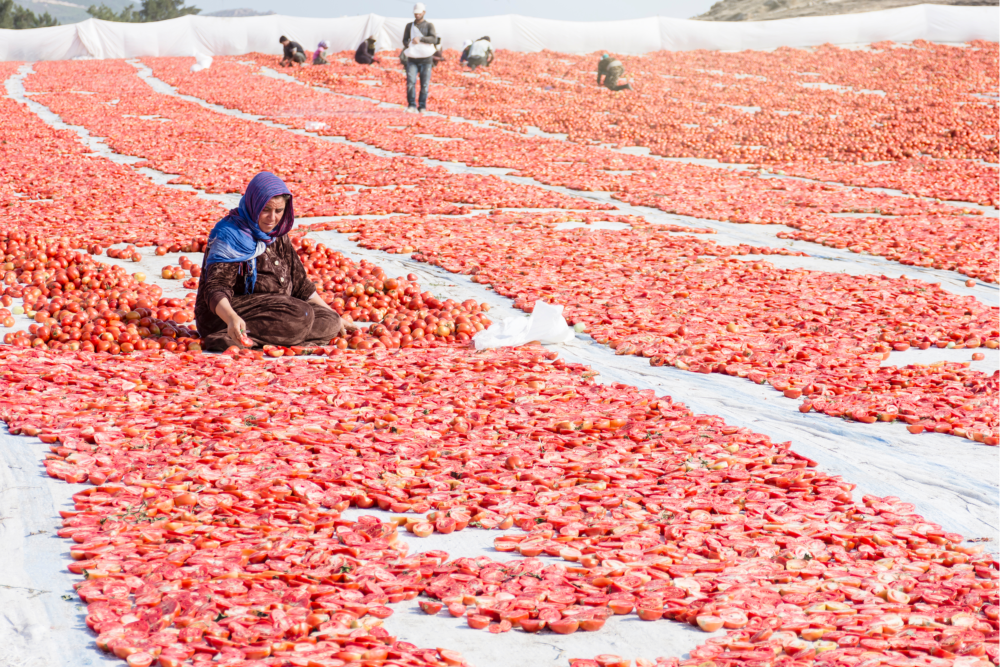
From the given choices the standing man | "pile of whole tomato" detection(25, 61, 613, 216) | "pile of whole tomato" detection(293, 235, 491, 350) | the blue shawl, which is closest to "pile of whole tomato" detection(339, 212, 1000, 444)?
"pile of whole tomato" detection(293, 235, 491, 350)

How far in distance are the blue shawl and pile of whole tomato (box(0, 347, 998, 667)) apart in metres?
0.98

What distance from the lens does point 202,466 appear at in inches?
185

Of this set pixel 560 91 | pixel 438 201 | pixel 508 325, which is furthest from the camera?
pixel 560 91

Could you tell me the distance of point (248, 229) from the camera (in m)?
6.76

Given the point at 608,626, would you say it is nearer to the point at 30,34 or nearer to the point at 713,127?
the point at 713,127

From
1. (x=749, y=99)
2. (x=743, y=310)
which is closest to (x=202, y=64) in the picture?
(x=749, y=99)

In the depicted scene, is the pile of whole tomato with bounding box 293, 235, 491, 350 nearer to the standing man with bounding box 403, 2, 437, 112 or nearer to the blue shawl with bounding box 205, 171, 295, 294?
the blue shawl with bounding box 205, 171, 295, 294

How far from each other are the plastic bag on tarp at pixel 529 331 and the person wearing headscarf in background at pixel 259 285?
1.29 meters

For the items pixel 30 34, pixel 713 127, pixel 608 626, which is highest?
pixel 30 34

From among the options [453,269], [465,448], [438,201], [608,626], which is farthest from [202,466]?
[438,201]

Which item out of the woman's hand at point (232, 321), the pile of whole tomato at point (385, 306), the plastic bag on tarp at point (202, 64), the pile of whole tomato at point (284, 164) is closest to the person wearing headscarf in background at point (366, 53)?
the plastic bag on tarp at point (202, 64)

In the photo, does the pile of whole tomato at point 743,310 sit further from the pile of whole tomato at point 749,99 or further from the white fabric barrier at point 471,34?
the white fabric barrier at point 471,34

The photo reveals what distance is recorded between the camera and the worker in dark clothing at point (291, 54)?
36625 mm

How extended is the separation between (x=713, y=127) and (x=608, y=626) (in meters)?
22.9
